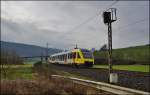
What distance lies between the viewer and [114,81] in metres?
17.6

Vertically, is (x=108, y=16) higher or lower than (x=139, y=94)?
higher

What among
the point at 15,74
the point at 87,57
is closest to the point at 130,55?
the point at 87,57

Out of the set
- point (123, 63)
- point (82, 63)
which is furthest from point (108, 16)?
point (123, 63)

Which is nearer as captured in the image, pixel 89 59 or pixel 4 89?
pixel 4 89

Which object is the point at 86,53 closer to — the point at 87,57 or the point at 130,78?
the point at 87,57

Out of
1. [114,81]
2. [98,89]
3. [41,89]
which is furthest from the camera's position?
[114,81]

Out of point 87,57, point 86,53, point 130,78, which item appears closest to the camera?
point 130,78

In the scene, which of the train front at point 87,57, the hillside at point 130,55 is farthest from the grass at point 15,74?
the hillside at point 130,55

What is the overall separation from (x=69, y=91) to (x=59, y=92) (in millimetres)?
955

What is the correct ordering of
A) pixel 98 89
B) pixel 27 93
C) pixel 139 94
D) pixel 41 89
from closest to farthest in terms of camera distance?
1. pixel 139 94
2. pixel 27 93
3. pixel 41 89
4. pixel 98 89

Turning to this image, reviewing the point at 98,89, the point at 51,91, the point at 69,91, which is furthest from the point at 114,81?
the point at 51,91

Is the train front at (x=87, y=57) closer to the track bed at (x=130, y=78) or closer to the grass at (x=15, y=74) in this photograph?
the grass at (x=15, y=74)

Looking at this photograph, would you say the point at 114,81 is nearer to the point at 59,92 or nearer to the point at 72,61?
the point at 59,92

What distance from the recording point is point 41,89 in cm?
1304
